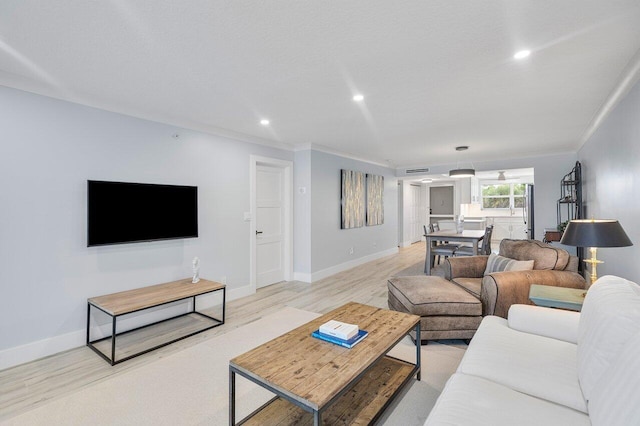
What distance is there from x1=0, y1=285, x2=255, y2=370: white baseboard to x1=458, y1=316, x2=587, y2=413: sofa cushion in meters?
3.23

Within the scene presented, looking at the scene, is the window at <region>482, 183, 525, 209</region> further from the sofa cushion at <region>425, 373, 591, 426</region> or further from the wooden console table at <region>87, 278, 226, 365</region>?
the sofa cushion at <region>425, 373, 591, 426</region>

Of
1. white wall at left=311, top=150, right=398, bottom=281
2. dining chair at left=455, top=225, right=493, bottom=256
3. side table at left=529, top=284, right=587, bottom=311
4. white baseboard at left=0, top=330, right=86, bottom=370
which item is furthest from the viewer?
dining chair at left=455, top=225, right=493, bottom=256

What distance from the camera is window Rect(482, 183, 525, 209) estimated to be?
9.84m

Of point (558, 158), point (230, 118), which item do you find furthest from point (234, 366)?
point (558, 158)

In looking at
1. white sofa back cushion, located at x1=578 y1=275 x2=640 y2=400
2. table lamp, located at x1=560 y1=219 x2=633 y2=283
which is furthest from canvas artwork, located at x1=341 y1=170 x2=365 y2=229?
white sofa back cushion, located at x1=578 y1=275 x2=640 y2=400

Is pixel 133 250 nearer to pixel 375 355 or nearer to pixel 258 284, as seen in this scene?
pixel 258 284

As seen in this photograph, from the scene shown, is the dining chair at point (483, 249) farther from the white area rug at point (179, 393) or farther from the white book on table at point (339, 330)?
the white book on table at point (339, 330)

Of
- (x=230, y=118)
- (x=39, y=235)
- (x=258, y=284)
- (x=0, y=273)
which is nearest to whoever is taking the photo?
(x=0, y=273)

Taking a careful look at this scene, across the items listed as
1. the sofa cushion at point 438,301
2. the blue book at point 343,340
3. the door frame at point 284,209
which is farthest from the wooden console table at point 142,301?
the sofa cushion at point 438,301

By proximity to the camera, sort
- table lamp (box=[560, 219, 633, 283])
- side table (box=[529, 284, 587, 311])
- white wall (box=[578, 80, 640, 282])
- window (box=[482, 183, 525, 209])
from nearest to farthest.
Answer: table lamp (box=[560, 219, 633, 283]), side table (box=[529, 284, 587, 311]), white wall (box=[578, 80, 640, 282]), window (box=[482, 183, 525, 209])

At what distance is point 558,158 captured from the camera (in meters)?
5.96

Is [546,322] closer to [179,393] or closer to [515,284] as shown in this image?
[515,284]

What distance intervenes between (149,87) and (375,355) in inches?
113

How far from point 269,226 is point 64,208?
274 cm
